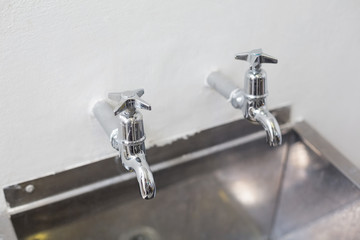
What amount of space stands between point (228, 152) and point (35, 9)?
45 cm

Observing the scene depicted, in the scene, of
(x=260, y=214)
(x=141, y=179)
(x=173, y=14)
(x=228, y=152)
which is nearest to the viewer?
(x=141, y=179)

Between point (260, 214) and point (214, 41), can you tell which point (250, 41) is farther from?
point (260, 214)

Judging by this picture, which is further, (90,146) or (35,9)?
(90,146)

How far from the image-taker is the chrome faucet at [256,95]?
546 millimetres

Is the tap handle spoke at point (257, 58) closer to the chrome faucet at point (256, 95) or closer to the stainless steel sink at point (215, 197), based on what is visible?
the chrome faucet at point (256, 95)

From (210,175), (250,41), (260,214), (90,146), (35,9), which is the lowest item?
(260,214)

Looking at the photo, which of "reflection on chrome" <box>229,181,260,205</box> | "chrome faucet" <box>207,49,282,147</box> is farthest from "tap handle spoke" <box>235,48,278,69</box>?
"reflection on chrome" <box>229,181,260,205</box>

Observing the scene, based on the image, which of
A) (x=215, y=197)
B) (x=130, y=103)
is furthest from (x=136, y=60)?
(x=215, y=197)

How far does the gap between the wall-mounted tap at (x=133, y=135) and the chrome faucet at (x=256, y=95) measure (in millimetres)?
171

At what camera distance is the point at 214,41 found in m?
0.64

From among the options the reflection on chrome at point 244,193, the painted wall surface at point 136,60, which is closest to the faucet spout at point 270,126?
the painted wall surface at point 136,60

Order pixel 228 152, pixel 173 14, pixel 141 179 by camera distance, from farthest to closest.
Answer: pixel 228 152
pixel 173 14
pixel 141 179

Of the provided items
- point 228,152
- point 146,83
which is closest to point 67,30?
point 146,83

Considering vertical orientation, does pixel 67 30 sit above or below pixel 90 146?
above
